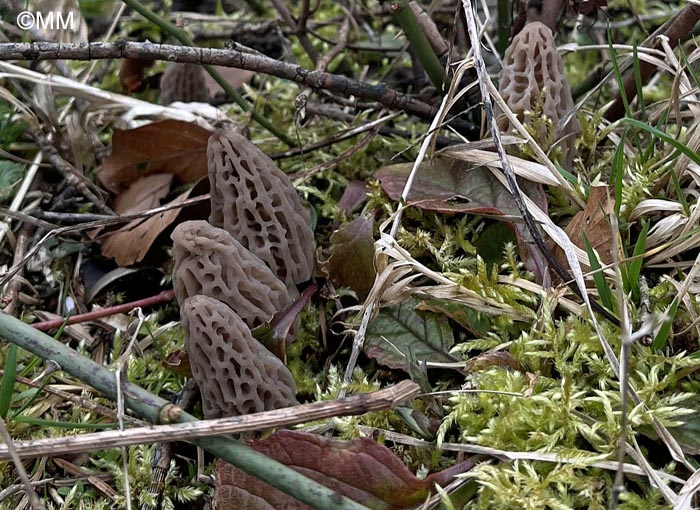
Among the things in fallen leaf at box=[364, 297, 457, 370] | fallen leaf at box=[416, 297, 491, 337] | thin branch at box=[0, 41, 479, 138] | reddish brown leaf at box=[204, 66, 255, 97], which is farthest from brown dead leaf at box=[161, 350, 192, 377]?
reddish brown leaf at box=[204, 66, 255, 97]

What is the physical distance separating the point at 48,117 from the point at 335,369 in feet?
5.35

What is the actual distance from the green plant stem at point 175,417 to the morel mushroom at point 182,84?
175 centimetres

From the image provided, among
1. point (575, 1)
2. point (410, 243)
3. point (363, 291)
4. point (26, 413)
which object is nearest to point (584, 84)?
point (575, 1)

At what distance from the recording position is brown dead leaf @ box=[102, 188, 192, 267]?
2.58m

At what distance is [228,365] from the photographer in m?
1.91

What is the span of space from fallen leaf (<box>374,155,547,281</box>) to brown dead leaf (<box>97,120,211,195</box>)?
760 millimetres

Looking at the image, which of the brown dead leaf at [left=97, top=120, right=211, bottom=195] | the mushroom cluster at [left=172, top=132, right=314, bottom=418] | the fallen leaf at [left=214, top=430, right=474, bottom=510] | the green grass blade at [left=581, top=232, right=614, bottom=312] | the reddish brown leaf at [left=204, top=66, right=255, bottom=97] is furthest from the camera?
the reddish brown leaf at [left=204, top=66, right=255, bottom=97]

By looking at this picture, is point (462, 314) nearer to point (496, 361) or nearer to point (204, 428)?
point (496, 361)

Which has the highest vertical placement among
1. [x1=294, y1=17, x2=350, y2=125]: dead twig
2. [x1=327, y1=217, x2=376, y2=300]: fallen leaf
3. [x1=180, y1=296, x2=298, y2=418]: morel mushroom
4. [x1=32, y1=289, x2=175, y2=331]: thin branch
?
[x1=294, y1=17, x2=350, y2=125]: dead twig

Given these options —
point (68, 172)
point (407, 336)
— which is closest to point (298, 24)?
point (68, 172)

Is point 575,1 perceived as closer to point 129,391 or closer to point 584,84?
point 584,84

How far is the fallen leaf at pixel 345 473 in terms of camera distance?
166 cm

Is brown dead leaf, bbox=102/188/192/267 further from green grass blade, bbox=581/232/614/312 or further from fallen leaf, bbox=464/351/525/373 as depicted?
green grass blade, bbox=581/232/614/312

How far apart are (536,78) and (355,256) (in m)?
0.85
